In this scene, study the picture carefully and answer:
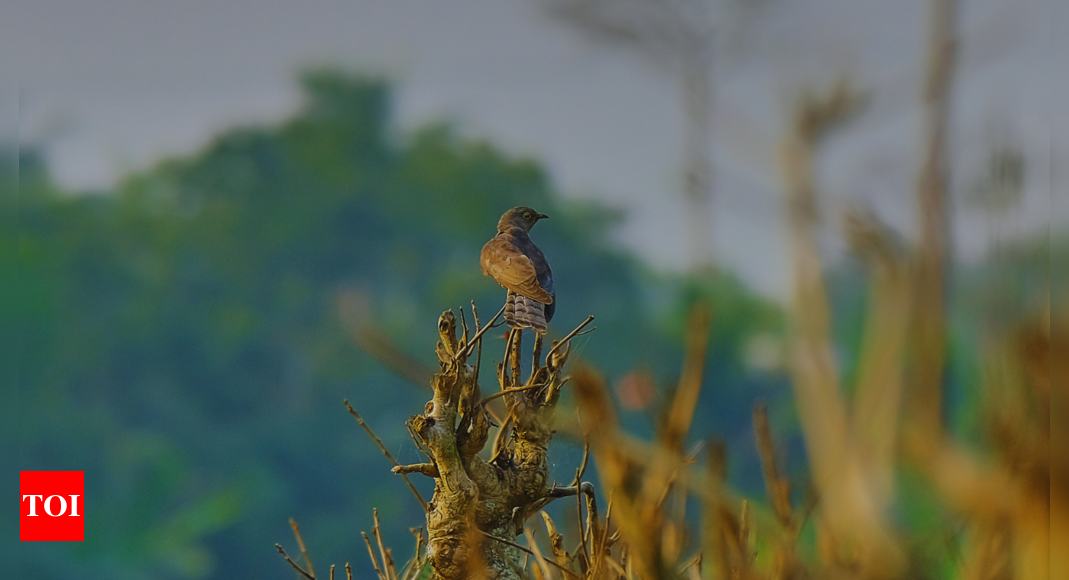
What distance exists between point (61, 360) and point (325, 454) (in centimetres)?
344

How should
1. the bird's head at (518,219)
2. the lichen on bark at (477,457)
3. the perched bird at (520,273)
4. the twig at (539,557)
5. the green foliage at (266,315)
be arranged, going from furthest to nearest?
the green foliage at (266,315), the bird's head at (518,219), the perched bird at (520,273), the lichen on bark at (477,457), the twig at (539,557)

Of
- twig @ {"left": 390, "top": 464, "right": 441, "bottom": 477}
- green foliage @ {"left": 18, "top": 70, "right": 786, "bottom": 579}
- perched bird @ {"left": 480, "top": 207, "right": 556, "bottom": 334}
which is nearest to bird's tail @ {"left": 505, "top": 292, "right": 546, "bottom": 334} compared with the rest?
perched bird @ {"left": 480, "top": 207, "right": 556, "bottom": 334}

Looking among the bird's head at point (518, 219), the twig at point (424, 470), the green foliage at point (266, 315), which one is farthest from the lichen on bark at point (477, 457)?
the green foliage at point (266, 315)

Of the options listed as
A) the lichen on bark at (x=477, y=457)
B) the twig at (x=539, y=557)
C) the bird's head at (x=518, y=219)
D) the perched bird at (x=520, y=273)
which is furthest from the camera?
the bird's head at (x=518, y=219)

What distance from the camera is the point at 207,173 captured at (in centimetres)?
1455

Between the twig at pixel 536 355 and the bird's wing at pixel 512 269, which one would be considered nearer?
the twig at pixel 536 355

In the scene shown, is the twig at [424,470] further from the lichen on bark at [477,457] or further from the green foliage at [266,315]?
the green foliage at [266,315]

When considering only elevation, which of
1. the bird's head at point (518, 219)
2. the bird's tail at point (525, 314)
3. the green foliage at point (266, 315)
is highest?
the green foliage at point (266, 315)

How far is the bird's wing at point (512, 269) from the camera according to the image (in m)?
1.28

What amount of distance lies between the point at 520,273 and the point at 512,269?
0.08ft

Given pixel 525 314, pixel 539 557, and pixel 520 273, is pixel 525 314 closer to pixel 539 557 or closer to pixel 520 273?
pixel 520 273

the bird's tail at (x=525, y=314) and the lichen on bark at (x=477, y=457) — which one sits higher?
the bird's tail at (x=525, y=314)

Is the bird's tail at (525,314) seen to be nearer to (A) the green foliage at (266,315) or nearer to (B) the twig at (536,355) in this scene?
(B) the twig at (536,355)

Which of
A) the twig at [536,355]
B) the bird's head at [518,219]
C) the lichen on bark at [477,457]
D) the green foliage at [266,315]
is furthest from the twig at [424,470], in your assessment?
the green foliage at [266,315]
